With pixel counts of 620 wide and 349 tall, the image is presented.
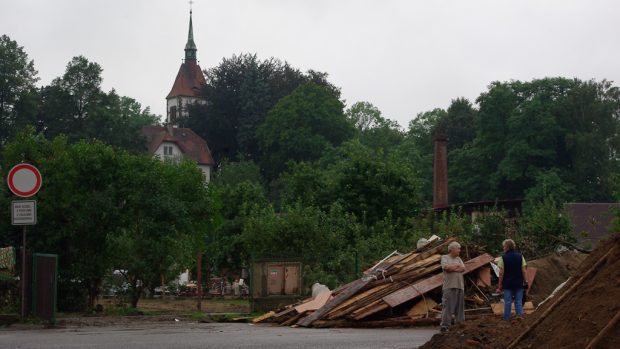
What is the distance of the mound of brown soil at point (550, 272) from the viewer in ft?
77.4

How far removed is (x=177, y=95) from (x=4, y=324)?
145 metres

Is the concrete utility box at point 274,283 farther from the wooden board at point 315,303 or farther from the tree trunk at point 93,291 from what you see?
the tree trunk at point 93,291

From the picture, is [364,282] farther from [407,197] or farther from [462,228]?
[407,197]

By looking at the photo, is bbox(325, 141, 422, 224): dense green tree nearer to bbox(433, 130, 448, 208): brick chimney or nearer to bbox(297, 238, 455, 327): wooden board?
bbox(297, 238, 455, 327): wooden board

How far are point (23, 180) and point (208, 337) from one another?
600 centimetres

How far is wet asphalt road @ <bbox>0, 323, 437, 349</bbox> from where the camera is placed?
1544cm

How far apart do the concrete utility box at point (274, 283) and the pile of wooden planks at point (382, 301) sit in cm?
355

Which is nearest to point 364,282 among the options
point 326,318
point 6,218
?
point 326,318

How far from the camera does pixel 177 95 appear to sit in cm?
16312

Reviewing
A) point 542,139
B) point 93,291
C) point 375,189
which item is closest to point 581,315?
point 93,291

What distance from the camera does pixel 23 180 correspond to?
20594mm

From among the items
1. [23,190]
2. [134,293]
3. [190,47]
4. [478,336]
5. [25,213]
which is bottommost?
[478,336]

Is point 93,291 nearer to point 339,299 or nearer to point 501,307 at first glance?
point 339,299

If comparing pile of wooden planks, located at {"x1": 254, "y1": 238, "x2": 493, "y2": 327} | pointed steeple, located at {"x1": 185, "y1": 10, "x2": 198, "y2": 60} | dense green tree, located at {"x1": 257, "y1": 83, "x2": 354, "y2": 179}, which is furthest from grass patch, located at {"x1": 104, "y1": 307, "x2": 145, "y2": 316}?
pointed steeple, located at {"x1": 185, "y1": 10, "x2": 198, "y2": 60}
